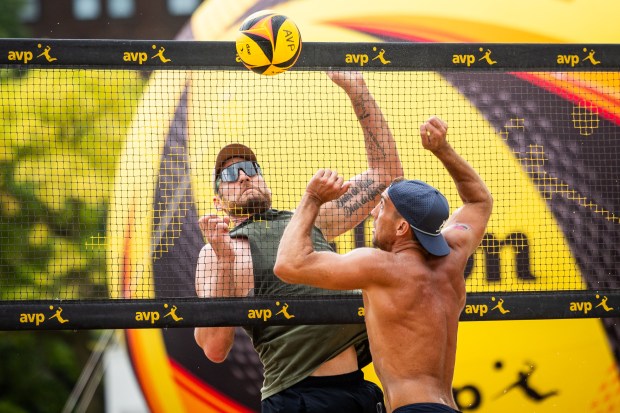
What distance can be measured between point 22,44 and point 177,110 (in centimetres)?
227

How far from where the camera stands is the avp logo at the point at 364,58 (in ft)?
21.0

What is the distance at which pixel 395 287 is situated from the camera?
5.48 m

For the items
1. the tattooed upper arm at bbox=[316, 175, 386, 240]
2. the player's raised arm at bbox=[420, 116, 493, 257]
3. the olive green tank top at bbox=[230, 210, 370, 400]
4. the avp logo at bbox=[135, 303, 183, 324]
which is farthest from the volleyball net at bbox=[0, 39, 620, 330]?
the player's raised arm at bbox=[420, 116, 493, 257]

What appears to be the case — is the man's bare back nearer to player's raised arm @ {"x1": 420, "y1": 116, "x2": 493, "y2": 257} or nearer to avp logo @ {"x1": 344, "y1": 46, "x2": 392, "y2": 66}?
player's raised arm @ {"x1": 420, "y1": 116, "x2": 493, "y2": 257}

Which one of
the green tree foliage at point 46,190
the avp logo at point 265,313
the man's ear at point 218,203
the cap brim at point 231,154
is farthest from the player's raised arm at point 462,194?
the green tree foliage at point 46,190

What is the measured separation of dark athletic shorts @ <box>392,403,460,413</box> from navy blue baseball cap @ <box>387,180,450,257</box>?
776 mm

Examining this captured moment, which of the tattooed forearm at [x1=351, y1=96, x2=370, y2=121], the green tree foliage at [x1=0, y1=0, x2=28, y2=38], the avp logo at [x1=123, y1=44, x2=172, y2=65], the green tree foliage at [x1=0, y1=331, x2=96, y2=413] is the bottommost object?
the tattooed forearm at [x1=351, y1=96, x2=370, y2=121]

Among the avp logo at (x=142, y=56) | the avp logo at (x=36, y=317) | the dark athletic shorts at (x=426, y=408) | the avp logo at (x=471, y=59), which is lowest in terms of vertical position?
the dark athletic shorts at (x=426, y=408)

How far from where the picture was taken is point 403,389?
17.7 ft

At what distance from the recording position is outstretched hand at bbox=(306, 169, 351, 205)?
552 cm

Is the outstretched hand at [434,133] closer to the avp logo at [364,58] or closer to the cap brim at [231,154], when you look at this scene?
the avp logo at [364,58]

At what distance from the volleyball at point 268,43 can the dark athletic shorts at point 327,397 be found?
1.80 m

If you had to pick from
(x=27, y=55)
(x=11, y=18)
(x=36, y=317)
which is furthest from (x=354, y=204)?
(x=11, y=18)

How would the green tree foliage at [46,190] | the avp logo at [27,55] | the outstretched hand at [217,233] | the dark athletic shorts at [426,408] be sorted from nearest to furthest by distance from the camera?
the dark athletic shorts at [426,408], the outstretched hand at [217,233], the avp logo at [27,55], the green tree foliage at [46,190]
